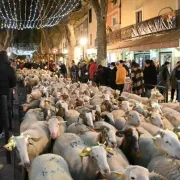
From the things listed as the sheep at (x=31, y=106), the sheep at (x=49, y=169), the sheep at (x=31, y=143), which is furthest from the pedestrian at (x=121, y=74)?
the sheep at (x=49, y=169)

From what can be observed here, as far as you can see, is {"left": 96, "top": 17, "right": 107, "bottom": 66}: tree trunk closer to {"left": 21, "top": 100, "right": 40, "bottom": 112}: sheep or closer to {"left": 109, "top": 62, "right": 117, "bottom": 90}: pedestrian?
{"left": 109, "top": 62, "right": 117, "bottom": 90}: pedestrian

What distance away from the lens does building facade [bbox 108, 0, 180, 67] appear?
16.7m

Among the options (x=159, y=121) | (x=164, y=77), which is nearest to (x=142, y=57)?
(x=164, y=77)

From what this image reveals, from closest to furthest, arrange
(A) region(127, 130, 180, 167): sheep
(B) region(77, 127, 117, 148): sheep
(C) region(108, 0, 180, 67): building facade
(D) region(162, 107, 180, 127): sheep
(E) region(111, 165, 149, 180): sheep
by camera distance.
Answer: (E) region(111, 165, 149, 180): sheep → (A) region(127, 130, 180, 167): sheep → (B) region(77, 127, 117, 148): sheep → (D) region(162, 107, 180, 127): sheep → (C) region(108, 0, 180, 67): building facade

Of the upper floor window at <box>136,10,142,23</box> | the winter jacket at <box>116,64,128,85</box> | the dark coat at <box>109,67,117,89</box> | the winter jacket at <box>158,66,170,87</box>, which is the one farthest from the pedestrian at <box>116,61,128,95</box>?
the upper floor window at <box>136,10,142,23</box>

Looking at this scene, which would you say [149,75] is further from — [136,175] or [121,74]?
[136,175]

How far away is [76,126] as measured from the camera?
5973 mm

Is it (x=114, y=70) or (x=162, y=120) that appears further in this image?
(x=114, y=70)

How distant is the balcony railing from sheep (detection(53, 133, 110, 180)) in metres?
12.9

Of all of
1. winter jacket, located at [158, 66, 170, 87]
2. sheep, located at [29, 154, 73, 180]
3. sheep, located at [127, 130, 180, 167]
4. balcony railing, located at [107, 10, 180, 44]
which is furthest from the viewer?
balcony railing, located at [107, 10, 180, 44]

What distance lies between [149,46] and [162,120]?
1079 cm

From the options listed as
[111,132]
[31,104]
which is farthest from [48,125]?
[31,104]

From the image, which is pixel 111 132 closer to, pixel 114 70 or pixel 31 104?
pixel 31 104

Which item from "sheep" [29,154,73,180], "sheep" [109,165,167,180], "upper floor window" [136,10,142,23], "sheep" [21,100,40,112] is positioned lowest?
"sheep" [21,100,40,112]
